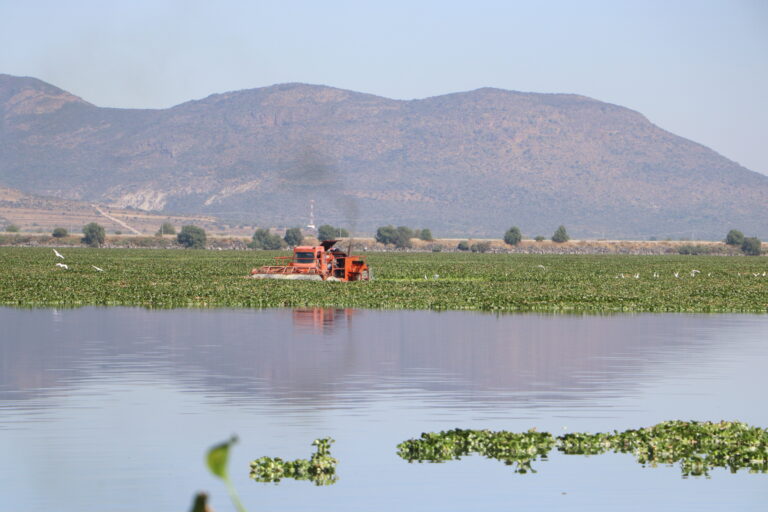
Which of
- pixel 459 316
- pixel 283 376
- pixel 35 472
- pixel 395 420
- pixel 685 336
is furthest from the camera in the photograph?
pixel 459 316

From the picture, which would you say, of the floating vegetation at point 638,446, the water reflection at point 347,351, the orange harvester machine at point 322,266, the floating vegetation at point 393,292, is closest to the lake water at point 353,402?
the water reflection at point 347,351

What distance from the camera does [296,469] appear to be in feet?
63.6

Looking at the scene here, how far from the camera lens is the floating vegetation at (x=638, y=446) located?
2055 cm

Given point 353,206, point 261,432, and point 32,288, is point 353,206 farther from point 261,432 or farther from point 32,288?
point 261,432

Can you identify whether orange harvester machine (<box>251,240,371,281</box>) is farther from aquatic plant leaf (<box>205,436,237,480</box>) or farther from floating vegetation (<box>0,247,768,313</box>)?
aquatic plant leaf (<box>205,436,237,480</box>)

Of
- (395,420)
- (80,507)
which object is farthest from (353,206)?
(80,507)

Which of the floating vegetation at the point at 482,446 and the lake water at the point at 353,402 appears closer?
the lake water at the point at 353,402

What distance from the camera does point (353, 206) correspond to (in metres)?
116

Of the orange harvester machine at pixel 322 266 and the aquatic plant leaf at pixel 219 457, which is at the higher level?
the aquatic plant leaf at pixel 219 457

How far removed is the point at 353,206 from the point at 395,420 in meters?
92.3

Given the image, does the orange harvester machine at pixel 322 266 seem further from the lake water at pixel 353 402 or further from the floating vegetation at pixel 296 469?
the floating vegetation at pixel 296 469

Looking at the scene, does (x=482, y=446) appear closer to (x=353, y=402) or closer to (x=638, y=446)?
(x=638, y=446)

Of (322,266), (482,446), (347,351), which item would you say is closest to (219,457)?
(482,446)

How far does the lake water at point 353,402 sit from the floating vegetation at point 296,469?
11.4 inches
